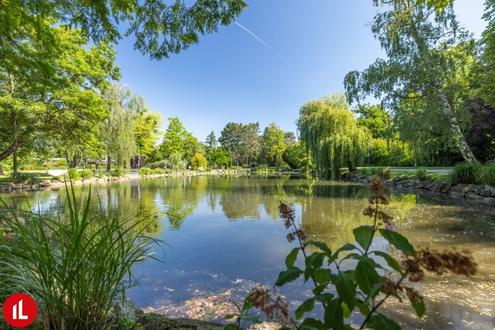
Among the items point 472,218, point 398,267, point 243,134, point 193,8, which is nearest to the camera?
point 398,267

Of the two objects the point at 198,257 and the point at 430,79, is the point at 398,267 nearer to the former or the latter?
the point at 198,257

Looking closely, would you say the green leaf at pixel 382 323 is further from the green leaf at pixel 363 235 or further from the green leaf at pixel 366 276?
the green leaf at pixel 363 235

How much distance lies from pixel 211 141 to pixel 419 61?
54.9 metres

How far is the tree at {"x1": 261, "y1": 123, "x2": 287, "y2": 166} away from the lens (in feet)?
171

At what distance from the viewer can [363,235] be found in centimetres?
91

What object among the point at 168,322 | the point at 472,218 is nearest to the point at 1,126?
the point at 168,322

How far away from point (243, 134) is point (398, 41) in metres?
50.5

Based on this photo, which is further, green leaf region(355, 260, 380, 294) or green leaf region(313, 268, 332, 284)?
green leaf region(313, 268, 332, 284)

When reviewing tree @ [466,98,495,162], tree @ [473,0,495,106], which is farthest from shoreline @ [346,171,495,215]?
tree @ [466,98,495,162]

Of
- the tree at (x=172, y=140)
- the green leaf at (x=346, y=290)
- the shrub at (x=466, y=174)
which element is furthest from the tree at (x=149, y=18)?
the tree at (x=172, y=140)

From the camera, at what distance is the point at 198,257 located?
4.47m

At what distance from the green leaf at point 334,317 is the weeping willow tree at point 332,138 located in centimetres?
1864

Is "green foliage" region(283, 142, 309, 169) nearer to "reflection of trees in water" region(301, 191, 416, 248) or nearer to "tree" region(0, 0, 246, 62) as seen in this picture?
"reflection of trees in water" region(301, 191, 416, 248)

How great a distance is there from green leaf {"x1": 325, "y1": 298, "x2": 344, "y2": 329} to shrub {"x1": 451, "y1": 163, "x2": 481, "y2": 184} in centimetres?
1214
